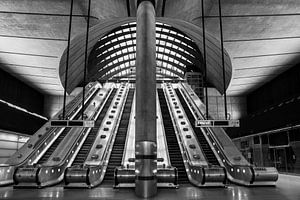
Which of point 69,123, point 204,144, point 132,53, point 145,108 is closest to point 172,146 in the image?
point 204,144

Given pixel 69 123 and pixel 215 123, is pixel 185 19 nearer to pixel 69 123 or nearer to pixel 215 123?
pixel 215 123

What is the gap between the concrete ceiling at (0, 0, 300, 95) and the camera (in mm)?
13023

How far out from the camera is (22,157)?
1221cm

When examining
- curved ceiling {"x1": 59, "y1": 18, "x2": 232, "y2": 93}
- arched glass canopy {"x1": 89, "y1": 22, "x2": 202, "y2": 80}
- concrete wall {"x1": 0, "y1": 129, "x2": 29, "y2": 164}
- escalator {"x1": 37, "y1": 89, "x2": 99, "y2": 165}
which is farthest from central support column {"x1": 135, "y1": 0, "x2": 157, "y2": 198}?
arched glass canopy {"x1": 89, "y1": 22, "x2": 202, "y2": 80}

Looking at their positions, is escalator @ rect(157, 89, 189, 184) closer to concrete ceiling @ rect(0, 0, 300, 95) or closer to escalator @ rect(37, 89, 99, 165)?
escalator @ rect(37, 89, 99, 165)

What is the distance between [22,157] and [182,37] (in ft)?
78.1

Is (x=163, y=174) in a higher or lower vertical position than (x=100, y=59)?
lower

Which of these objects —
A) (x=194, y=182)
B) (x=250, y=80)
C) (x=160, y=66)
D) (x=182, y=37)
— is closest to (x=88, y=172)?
(x=194, y=182)

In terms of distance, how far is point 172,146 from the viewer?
14352mm

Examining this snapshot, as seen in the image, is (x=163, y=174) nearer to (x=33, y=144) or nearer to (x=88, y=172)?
(x=88, y=172)

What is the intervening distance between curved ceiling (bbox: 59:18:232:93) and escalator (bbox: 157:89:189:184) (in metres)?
6.25

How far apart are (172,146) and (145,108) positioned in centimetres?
628

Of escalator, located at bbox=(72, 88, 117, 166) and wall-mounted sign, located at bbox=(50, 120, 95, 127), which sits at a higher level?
wall-mounted sign, located at bbox=(50, 120, 95, 127)

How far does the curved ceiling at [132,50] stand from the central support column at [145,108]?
816 centimetres
